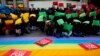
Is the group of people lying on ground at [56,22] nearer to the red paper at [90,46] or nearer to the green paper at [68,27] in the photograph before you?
the green paper at [68,27]

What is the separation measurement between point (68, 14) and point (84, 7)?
0.90ft

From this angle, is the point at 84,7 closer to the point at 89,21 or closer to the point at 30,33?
the point at 89,21

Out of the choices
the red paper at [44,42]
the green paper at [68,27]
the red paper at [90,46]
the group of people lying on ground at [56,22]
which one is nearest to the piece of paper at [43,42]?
the red paper at [44,42]

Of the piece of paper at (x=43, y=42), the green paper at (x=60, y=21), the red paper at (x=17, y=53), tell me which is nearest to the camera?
the red paper at (x=17, y=53)

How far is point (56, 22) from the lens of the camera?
1.78 m

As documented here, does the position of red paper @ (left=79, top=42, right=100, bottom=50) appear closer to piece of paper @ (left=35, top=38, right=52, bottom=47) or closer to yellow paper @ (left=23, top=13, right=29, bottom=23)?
piece of paper @ (left=35, top=38, right=52, bottom=47)

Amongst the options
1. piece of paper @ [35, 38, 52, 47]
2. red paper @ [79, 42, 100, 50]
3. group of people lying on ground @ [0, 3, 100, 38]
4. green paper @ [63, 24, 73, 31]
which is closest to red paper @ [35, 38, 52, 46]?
piece of paper @ [35, 38, 52, 47]

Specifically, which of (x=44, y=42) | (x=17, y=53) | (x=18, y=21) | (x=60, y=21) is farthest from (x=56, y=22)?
(x=17, y=53)

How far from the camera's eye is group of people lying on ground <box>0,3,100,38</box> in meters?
1.77

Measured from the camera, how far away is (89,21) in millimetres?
1791

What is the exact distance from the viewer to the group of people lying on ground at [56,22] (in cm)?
→ 177

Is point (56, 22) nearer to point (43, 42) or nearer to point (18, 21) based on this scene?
point (43, 42)

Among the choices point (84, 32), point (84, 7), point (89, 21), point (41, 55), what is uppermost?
point (84, 7)

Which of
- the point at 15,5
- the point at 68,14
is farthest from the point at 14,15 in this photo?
the point at 68,14
